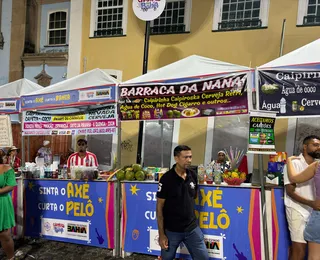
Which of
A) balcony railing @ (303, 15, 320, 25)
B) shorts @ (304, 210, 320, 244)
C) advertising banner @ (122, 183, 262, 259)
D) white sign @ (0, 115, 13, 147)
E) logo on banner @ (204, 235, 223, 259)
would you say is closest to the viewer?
shorts @ (304, 210, 320, 244)

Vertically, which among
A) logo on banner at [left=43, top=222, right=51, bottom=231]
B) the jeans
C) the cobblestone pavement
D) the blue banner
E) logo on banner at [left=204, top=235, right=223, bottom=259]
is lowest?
the cobblestone pavement

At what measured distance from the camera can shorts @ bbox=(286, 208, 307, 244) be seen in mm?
3615

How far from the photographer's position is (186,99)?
4492 mm

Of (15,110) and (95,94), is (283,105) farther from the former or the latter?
(15,110)

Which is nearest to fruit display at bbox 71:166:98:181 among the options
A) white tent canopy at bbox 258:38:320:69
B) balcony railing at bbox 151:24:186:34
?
white tent canopy at bbox 258:38:320:69

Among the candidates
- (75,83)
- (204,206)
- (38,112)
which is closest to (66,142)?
(38,112)

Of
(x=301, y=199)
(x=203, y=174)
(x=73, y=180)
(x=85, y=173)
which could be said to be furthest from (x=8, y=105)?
(x=301, y=199)

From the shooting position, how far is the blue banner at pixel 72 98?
498 centimetres

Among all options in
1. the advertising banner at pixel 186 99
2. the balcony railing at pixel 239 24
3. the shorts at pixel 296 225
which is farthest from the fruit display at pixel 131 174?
the balcony railing at pixel 239 24

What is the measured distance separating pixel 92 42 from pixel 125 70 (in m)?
1.80

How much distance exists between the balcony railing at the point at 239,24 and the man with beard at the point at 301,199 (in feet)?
20.3

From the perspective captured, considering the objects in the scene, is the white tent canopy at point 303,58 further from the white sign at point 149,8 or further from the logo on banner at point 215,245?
the white sign at point 149,8

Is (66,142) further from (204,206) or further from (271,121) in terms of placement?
(271,121)

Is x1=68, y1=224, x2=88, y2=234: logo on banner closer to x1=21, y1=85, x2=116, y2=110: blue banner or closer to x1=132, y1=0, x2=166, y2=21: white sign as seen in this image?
x1=21, y1=85, x2=116, y2=110: blue banner
